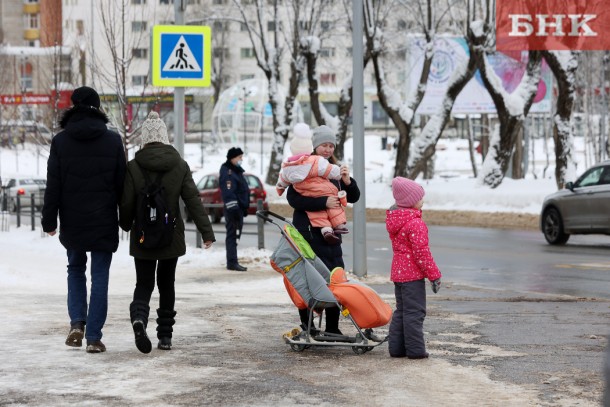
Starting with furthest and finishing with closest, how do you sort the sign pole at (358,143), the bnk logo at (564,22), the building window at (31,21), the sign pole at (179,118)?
the building window at (31,21) → the bnk logo at (564,22) → the sign pole at (179,118) → the sign pole at (358,143)

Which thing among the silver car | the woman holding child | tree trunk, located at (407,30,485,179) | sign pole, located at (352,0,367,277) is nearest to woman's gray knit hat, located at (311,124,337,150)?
the woman holding child

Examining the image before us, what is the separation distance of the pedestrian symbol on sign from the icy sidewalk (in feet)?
20.5

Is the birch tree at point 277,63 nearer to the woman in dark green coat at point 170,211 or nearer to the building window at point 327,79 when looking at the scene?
the woman in dark green coat at point 170,211

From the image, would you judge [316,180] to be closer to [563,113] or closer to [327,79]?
[563,113]

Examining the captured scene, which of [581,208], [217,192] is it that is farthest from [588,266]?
[217,192]

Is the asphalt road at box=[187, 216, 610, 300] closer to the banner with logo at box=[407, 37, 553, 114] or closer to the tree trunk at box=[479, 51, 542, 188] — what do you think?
the tree trunk at box=[479, 51, 542, 188]

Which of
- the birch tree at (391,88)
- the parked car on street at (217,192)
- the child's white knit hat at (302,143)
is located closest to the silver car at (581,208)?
the parked car on street at (217,192)

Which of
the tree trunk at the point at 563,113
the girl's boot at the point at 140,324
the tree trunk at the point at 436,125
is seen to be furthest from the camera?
the tree trunk at the point at 436,125

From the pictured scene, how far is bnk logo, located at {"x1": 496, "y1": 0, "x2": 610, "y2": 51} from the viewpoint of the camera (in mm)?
34000

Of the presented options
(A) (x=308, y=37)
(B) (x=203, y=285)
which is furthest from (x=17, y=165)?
Answer: (B) (x=203, y=285)

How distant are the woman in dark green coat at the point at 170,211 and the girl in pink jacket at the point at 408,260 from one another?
52.1 inches

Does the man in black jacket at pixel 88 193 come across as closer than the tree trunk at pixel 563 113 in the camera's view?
Yes

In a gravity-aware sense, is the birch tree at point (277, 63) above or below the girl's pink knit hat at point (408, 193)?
above

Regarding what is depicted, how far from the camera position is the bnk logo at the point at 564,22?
3400cm
